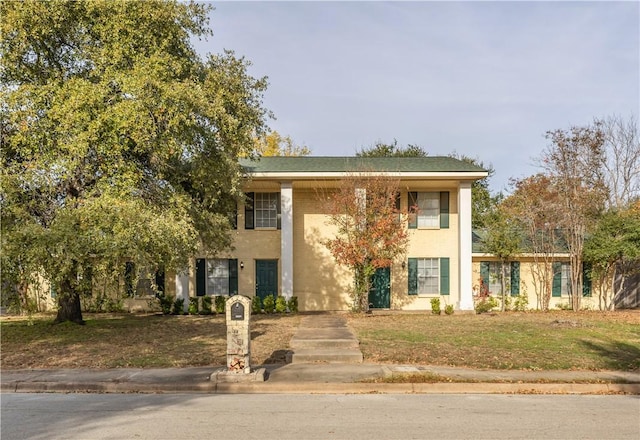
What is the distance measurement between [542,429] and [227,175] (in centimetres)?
1090

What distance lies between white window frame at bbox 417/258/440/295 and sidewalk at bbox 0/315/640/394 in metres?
11.7

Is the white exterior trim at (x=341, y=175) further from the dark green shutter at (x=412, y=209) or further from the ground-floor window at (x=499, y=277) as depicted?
the ground-floor window at (x=499, y=277)

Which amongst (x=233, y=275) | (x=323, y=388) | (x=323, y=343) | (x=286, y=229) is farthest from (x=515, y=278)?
(x=323, y=388)

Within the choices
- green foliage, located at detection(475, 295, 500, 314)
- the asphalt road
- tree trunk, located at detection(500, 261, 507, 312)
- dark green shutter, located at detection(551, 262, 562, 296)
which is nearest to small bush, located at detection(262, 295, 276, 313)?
green foliage, located at detection(475, 295, 500, 314)

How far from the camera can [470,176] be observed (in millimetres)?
20406

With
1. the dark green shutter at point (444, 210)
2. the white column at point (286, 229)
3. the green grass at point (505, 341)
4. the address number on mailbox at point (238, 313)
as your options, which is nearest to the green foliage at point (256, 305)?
the white column at point (286, 229)

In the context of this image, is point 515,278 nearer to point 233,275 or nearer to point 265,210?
point 265,210

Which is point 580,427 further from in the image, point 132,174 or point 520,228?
point 520,228

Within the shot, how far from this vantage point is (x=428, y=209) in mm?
21969

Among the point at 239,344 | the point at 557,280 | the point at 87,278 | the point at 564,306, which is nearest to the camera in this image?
the point at 239,344

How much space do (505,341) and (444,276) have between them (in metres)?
8.78

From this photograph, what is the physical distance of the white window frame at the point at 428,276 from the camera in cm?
2173

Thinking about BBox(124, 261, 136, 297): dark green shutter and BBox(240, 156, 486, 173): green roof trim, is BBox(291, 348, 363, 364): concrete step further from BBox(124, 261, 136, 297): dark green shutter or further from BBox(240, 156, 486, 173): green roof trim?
BBox(240, 156, 486, 173): green roof trim

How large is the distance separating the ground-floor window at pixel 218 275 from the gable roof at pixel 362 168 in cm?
434
